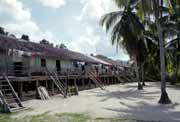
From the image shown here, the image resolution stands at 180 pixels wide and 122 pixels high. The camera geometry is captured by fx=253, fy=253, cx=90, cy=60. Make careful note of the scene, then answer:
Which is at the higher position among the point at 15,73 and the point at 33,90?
the point at 15,73

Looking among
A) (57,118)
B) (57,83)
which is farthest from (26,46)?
(57,118)

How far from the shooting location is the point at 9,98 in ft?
51.6

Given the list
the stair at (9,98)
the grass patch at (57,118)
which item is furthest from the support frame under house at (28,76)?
the grass patch at (57,118)

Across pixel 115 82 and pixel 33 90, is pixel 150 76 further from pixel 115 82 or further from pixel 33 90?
pixel 33 90

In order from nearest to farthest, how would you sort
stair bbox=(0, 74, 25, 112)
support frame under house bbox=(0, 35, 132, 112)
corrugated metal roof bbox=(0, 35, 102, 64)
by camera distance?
stair bbox=(0, 74, 25, 112)
support frame under house bbox=(0, 35, 132, 112)
corrugated metal roof bbox=(0, 35, 102, 64)

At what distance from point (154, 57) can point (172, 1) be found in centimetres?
2331

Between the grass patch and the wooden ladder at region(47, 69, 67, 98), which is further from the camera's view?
the wooden ladder at region(47, 69, 67, 98)

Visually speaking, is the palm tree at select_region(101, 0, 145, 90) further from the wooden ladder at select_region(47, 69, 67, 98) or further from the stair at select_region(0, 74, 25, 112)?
the stair at select_region(0, 74, 25, 112)

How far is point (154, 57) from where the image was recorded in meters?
39.0

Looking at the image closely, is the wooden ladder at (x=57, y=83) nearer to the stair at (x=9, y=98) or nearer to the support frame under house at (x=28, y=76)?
the support frame under house at (x=28, y=76)

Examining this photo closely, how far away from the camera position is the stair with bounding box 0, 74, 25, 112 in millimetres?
13586

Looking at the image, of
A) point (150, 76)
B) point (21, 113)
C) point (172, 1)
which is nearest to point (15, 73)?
point (21, 113)

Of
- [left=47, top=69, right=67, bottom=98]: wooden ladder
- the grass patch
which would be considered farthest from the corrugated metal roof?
the grass patch

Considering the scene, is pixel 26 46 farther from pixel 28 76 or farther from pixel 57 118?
pixel 57 118
